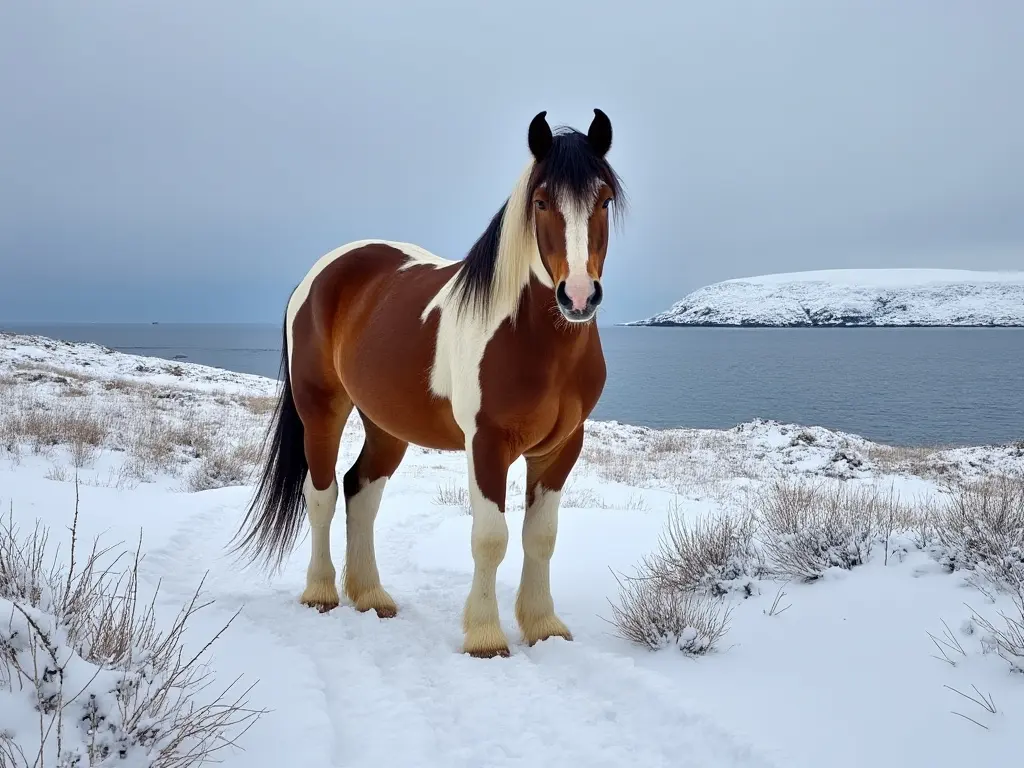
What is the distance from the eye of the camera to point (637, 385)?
4850 centimetres

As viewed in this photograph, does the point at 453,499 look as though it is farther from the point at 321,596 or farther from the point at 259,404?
the point at 259,404

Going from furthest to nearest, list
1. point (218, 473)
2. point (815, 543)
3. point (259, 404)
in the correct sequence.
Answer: point (259, 404) < point (218, 473) < point (815, 543)

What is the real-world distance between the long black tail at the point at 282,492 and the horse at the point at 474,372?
13mm

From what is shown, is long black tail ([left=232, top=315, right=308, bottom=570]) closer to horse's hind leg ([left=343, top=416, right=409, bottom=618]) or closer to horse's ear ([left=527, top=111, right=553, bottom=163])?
horse's hind leg ([left=343, top=416, right=409, bottom=618])

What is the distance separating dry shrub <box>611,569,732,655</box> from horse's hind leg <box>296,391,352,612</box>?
216cm

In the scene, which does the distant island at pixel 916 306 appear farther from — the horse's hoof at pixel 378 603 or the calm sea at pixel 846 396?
the horse's hoof at pixel 378 603

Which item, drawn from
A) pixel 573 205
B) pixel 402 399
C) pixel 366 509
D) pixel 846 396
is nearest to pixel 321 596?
pixel 366 509

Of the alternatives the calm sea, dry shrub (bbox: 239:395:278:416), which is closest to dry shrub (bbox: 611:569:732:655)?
dry shrub (bbox: 239:395:278:416)

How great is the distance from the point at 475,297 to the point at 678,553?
226 cm

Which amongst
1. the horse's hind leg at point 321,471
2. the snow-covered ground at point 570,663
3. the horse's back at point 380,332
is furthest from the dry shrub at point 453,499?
the horse's back at point 380,332

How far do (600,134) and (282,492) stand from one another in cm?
350

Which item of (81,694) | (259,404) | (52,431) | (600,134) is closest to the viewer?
(81,694)

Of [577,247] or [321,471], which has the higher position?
[577,247]

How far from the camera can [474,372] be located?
3.41m
